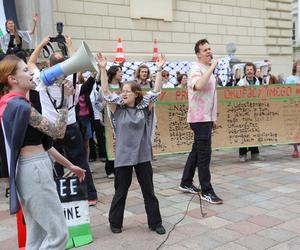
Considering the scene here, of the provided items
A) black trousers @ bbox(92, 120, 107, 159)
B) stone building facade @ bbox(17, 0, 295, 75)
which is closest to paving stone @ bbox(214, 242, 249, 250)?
black trousers @ bbox(92, 120, 107, 159)

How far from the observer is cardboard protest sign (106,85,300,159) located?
25.1ft

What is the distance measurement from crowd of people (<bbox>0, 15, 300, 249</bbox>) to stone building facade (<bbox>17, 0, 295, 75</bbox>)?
11.1ft

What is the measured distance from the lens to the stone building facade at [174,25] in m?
11.4

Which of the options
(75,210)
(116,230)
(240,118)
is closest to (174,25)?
(240,118)

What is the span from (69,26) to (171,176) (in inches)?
242

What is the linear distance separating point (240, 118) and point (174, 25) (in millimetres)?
6444

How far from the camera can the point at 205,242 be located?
4008mm

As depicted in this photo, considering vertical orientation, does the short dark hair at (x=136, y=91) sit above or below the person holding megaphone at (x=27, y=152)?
above

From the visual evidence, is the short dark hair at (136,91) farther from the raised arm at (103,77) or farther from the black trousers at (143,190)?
the black trousers at (143,190)

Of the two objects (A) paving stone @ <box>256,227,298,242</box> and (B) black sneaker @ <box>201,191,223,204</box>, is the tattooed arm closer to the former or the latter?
(A) paving stone @ <box>256,227,298,242</box>

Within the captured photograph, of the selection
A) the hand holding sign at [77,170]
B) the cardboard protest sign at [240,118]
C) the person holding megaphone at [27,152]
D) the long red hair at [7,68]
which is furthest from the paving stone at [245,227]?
the cardboard protest sign at [240,118]

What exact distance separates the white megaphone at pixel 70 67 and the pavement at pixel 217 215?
1724mm

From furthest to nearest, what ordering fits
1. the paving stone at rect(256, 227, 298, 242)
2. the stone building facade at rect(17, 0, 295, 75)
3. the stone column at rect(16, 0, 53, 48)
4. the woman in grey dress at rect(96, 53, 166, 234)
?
the stone building facade at rect(17, 0, 295, 75)
the stone column at rect(16, 0, 53, 48)
the woman in grey dress at rect(96, 53, 166, 234)
the paving stone at rect(256, 227, 298, 242)

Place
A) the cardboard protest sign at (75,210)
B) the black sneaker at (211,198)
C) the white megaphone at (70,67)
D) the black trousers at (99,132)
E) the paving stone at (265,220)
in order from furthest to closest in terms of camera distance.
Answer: the black trousers at (99,132), the black sneaker at (211,198), the paving stone at (265,220), the cardboard protest sign at (75,210), the white megaphone at (70,67)
